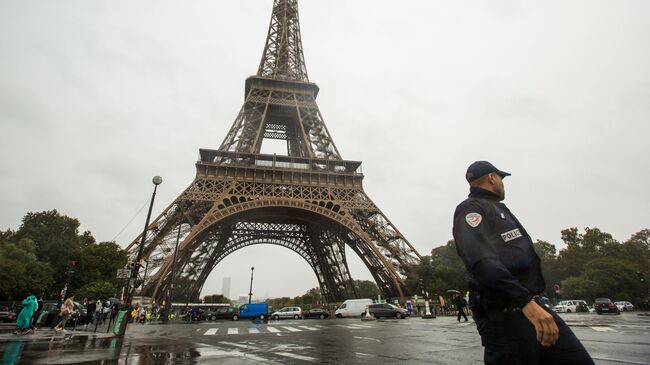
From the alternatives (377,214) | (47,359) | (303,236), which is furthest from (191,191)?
(47,359)

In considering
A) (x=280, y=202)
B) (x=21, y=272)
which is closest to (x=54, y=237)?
(x=21, y=272)

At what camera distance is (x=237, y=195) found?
31.6 metres

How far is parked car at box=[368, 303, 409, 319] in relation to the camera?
26.8m

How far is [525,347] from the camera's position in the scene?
85.6 inches

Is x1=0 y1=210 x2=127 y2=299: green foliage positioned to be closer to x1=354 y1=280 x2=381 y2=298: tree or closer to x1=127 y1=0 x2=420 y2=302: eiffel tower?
x1=127 y1=0 x2=420 y2=302: eiffel tower

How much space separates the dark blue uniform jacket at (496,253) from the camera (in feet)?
7.07

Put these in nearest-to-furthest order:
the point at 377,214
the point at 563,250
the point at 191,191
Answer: the point at 191,191
the point at 377,214
the point at 563,250

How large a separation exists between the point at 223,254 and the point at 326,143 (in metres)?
21.4

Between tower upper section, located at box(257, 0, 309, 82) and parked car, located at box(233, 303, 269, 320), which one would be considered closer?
parked car, located at box(233, 303, 269, 320)

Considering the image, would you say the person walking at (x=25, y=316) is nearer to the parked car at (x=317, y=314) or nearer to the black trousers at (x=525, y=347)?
the black trousers at (x=525, y=347)

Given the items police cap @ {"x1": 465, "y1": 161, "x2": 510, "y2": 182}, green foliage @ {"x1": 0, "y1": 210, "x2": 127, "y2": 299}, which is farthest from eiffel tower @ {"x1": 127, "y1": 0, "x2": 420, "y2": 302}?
police cap @ {"x1": 465, "y1": 161, "x2": 510, "y2": 182}

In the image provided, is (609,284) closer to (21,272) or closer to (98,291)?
(98,291)

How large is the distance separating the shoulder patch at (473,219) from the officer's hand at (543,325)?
592 millimetres

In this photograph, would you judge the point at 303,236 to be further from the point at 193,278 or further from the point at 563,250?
the point at 563,250
